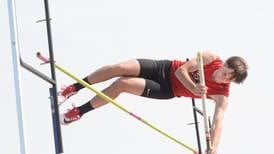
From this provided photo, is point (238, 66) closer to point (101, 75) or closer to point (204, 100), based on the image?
point (204, 100)

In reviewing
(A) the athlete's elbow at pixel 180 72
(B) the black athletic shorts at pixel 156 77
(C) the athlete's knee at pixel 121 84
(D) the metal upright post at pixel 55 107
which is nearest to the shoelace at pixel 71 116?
(C) the athlete's knee at pixel 121 84

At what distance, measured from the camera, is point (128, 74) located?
895 cm

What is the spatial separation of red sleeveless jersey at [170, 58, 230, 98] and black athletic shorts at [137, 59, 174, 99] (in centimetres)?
6

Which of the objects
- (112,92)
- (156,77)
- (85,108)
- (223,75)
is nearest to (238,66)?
(223,75)

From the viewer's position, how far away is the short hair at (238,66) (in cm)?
872

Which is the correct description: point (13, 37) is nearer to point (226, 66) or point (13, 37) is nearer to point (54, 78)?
point (54, 78)

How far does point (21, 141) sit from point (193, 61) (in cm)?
334

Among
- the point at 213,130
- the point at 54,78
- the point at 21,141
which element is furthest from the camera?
the point at 213,130

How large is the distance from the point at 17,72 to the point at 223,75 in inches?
129

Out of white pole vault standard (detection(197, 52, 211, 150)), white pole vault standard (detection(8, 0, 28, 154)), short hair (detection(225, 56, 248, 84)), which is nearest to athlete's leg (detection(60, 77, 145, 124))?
white pole vault standard (detection(197, 52, 211, 150))

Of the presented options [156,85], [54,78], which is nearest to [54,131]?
[54,78]

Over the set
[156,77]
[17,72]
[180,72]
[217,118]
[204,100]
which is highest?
[17,72]

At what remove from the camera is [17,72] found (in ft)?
20.7

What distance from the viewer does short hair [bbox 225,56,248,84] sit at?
8.72m
